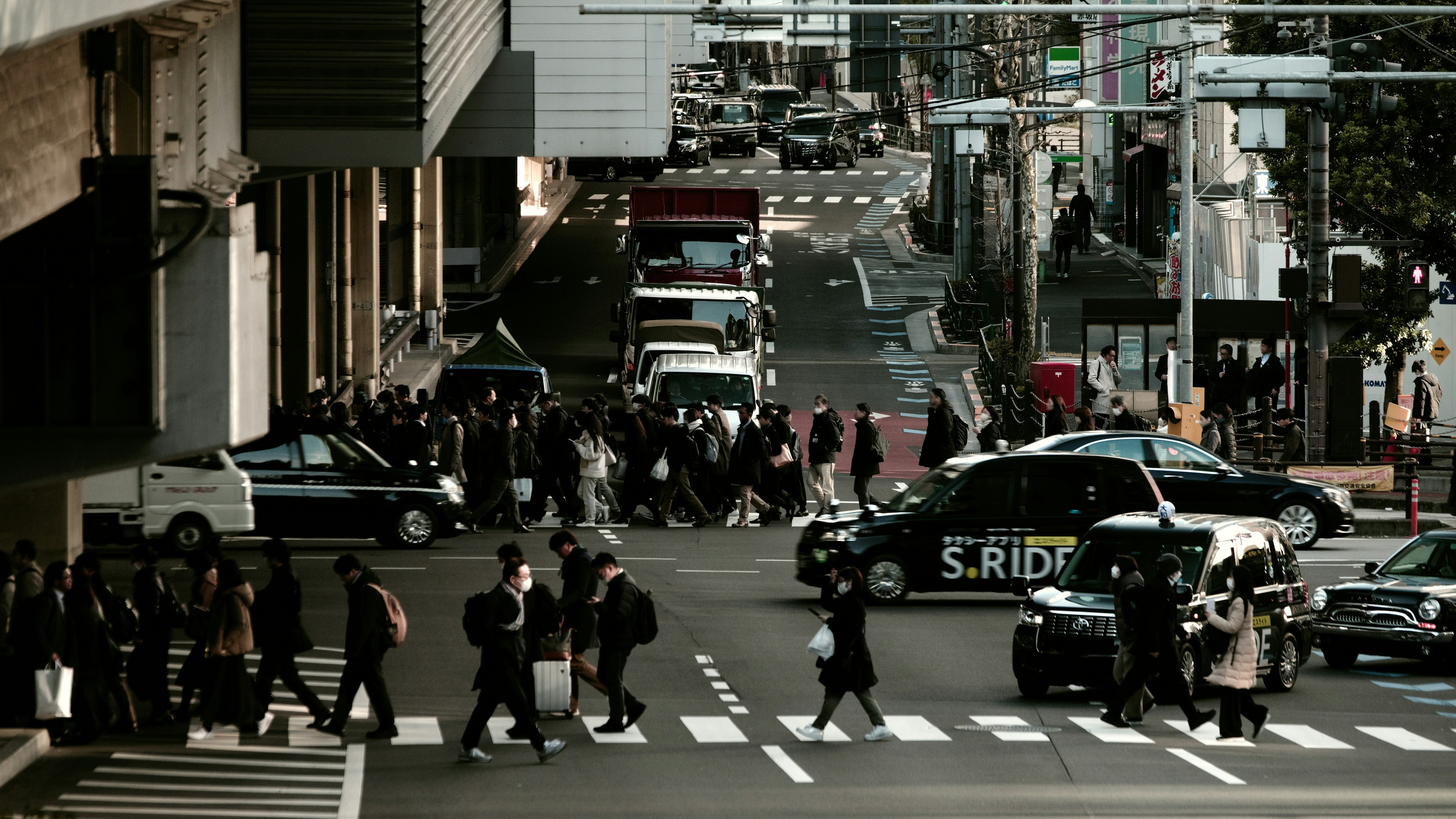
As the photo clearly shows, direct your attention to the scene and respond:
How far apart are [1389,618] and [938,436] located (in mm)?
10740

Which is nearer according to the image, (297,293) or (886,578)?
(886,578)

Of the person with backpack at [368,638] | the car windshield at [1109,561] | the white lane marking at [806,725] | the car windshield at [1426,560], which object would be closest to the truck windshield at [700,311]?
the car windshield at [1426,560]

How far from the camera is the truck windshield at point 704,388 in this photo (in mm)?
32594

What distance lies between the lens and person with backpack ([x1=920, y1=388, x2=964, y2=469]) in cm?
2902

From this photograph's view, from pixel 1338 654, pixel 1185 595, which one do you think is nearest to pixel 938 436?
pixel 1338 654

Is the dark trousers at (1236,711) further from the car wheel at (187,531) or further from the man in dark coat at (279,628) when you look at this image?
the car wheel at (187,531)

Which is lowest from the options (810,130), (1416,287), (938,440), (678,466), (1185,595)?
(1185,595)

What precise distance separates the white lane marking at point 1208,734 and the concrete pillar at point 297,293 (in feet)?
78.5

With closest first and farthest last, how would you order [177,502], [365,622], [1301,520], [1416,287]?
[365,622], [177,502], [1301,520], [1416,287]

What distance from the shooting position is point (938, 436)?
1149 inches

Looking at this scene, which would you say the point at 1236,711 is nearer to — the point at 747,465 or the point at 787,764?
the point at 787,764

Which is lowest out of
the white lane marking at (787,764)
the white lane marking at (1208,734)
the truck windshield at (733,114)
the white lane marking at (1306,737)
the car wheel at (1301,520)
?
the white lane marking at (1306,737)

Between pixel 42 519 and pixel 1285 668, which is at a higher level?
pixel 42 519

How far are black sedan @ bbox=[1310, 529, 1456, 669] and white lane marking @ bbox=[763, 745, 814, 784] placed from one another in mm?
7089
